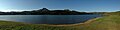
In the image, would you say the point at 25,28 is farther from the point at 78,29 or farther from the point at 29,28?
the point at 78,29

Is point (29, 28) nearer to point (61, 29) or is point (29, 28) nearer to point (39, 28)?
point (39, 28)

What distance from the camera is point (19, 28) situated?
25453 mm

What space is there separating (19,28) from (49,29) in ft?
11.4

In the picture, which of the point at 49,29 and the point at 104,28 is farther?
the point at 104,28

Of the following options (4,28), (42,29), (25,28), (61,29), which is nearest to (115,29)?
(61,29)

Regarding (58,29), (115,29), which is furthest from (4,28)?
(115,29)

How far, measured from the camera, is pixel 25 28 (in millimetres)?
25641

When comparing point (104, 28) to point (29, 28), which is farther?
point (104, 28)

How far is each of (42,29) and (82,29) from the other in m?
4.83

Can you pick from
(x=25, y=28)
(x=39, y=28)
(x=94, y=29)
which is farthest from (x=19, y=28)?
(x=94, y=29)

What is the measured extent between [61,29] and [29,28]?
377cm

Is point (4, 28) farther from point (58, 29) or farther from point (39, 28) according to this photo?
point (58, 29)

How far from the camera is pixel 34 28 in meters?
25.9

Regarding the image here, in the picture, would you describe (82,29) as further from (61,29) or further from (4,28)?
(4,28)
